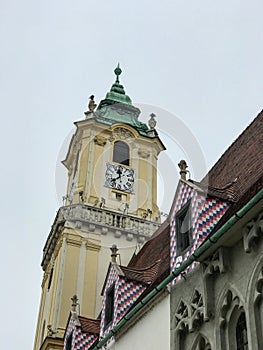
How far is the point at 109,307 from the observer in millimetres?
17406

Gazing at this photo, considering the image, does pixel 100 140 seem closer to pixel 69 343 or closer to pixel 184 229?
pixel 69 343

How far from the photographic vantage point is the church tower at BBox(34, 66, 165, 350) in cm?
2509

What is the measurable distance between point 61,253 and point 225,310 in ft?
50.9

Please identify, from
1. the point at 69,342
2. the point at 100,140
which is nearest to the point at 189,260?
the point at 69,342

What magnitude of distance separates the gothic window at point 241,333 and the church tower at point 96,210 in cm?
1359

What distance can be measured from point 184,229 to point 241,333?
3472 mm

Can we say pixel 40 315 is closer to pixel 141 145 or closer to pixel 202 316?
pixel 141 145

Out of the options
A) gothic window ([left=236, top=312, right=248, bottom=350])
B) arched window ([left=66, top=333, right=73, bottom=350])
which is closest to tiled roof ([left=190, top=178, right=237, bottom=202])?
gothic window ([left=236, top=312, right=248, bottom=350])

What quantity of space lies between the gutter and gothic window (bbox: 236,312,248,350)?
4.99 feet

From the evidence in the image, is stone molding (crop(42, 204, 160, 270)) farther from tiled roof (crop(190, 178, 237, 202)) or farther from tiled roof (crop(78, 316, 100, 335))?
tiled roof (crop(190, 178, 237, 202))

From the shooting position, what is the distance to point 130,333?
589 inches

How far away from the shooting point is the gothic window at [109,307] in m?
17.0

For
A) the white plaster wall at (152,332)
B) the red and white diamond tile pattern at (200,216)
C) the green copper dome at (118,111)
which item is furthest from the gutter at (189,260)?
the green copper dome at (118,111)

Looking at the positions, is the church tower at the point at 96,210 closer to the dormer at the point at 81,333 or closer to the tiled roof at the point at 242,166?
the dormer at the point at 81,333
